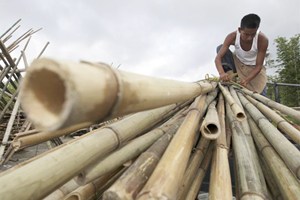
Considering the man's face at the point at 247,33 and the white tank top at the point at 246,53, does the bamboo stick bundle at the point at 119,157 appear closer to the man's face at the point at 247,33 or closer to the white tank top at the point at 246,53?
the man's face at the point at 247,33

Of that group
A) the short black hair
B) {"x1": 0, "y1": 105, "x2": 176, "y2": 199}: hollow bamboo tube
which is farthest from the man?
{"x1": 0, "y1": 105, "x2": 176, "y2": 199}: hollow bamboo tube

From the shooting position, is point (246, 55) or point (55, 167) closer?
point (55, 167)

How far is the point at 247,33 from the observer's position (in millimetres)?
2893

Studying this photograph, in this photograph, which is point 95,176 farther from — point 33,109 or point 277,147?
point 277,147

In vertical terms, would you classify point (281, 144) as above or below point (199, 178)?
above

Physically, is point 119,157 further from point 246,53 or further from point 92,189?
point 246,53

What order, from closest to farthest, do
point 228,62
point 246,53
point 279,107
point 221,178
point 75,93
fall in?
point 75,93 → point 221,178 → point 279,107 → point 246,53 → point 228,62

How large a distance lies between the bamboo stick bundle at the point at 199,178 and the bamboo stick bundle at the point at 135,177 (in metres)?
0.21

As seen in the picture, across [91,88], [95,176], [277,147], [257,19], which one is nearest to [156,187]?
[95,176]

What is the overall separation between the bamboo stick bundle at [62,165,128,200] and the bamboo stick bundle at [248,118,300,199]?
2.08ft

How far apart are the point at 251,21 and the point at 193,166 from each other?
6.57 ft

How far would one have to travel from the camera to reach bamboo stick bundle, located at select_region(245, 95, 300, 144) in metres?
1.43

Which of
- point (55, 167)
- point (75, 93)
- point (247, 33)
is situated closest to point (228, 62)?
point (247, 33)

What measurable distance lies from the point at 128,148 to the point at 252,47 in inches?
92.3
